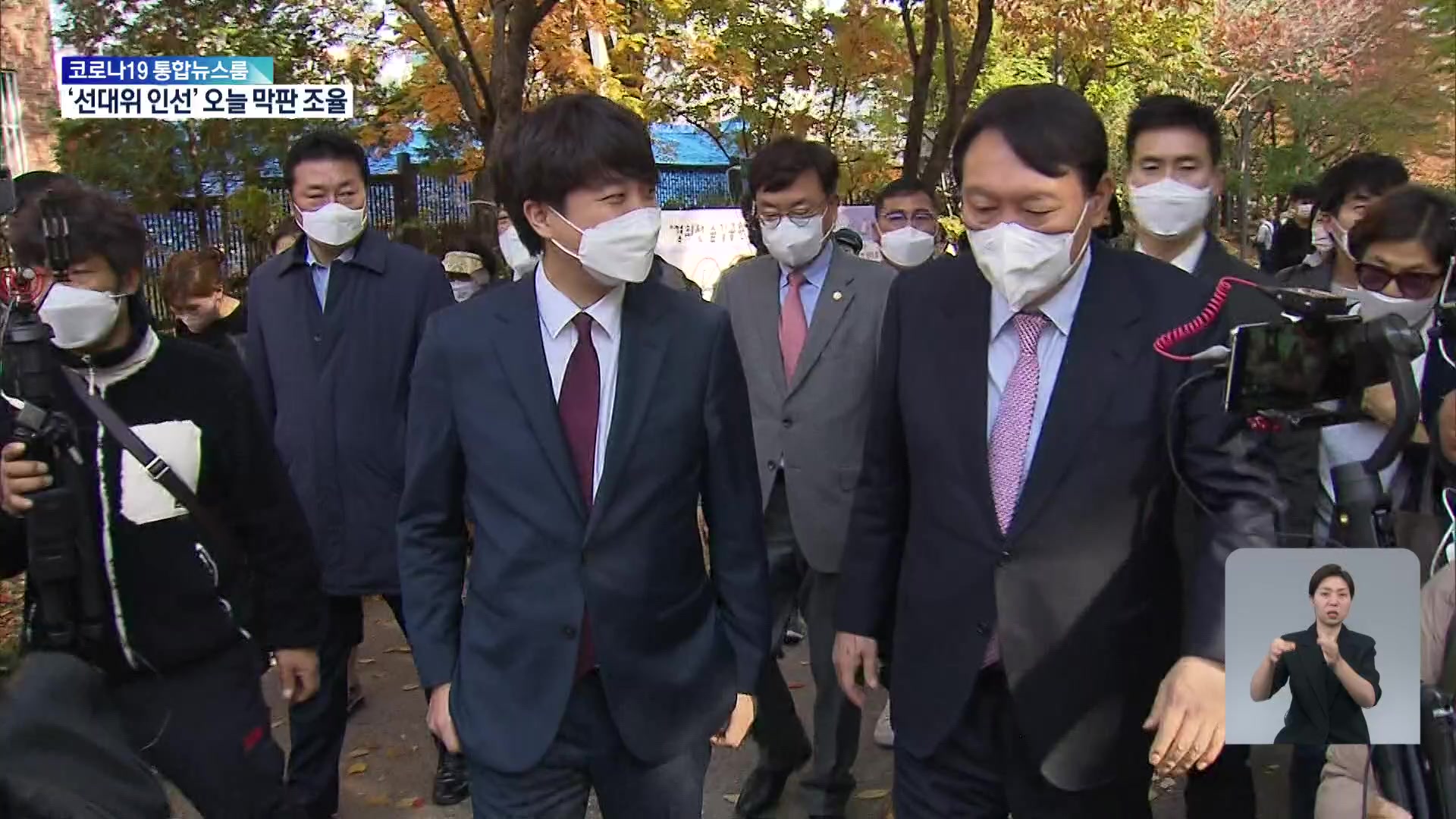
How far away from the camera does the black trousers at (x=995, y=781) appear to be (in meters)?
2.46

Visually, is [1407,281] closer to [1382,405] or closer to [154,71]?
[1382,405]

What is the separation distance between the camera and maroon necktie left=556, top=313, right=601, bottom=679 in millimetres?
2418

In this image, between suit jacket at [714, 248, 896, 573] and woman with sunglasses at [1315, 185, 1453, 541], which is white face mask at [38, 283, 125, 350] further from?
woman with sunglasses at [1315, 185, 1453, 541]

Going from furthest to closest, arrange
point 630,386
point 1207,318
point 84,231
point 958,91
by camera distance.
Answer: point 958,91 < point 84,231 < point 630,386 < point 1207,318

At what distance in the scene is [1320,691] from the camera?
1.37 metres

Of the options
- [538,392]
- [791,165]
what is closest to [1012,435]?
[538,392]

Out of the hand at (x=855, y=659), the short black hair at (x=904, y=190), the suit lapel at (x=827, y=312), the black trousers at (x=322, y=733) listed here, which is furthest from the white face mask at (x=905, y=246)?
the hand at (x=855, y=659)

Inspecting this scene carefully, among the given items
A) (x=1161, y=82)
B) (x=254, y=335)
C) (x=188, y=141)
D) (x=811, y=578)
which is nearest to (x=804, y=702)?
(x=811, y=578)

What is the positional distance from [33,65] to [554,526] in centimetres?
1660

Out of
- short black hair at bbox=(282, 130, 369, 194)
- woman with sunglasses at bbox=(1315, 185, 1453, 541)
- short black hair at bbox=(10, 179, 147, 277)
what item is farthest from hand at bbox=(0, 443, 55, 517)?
woman with sunglasses at bbox=(1315, 185, 1453, 541)

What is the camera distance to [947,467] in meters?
2.43

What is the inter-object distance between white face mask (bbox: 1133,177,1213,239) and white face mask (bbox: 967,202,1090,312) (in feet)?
5.15

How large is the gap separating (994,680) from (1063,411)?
580mm

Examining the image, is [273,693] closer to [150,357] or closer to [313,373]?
[313,373]
